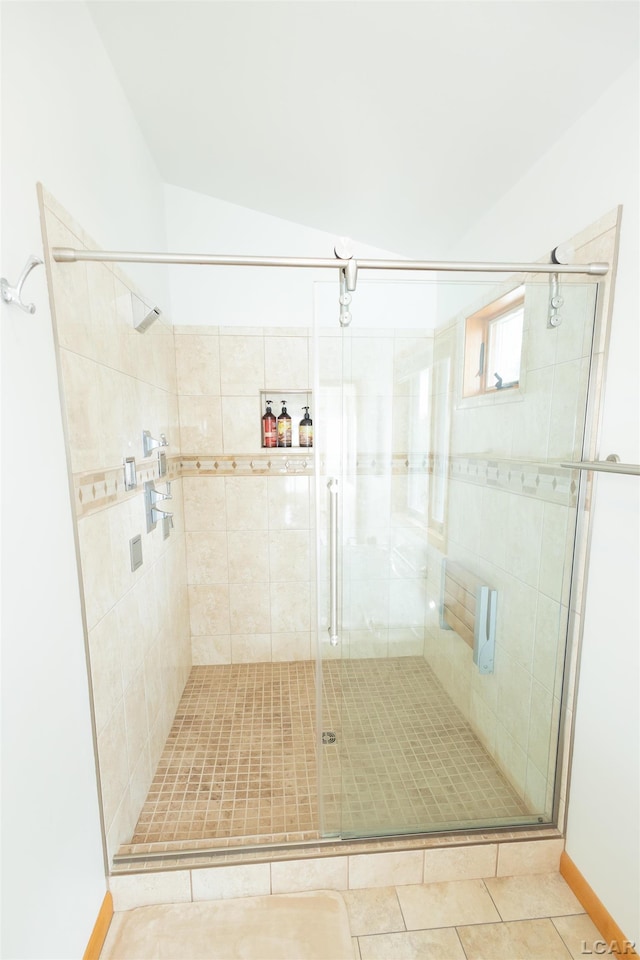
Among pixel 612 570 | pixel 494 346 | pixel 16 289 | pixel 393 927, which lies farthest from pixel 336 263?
pixel 393 927

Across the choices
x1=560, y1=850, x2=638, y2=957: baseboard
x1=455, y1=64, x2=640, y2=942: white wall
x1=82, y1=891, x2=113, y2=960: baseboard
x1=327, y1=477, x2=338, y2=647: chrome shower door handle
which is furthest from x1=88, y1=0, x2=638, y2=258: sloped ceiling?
x1=82, y1=891, x2=113, y2=960: baseboard

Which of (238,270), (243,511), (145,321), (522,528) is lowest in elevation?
(243,511)

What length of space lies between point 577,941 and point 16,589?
5.78ft

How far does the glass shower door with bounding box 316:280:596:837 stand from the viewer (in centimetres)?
135

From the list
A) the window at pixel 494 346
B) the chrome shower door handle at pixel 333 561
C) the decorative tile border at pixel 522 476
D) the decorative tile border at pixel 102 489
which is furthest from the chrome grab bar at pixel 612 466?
the decorative tile border at pixel 102 489

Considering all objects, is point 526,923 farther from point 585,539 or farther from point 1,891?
point 1,891

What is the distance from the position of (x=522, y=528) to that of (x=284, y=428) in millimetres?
1403

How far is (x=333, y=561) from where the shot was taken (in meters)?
1.39

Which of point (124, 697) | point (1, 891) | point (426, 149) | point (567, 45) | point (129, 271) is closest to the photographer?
point (1, 891)

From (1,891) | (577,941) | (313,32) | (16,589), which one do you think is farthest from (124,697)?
(313,32)

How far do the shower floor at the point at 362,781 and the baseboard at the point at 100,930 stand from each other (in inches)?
6.6

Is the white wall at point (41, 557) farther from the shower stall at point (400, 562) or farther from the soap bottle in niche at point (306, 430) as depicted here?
the soap bottle in niche at point (306, 430)

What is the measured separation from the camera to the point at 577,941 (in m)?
1.20

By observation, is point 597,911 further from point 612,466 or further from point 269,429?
point 269,429
